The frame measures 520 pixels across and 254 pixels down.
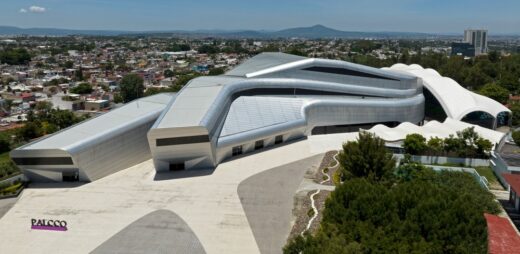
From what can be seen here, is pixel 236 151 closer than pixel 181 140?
No

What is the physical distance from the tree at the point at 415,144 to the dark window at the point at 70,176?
2727cm

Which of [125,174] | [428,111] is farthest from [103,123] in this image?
[428,111]

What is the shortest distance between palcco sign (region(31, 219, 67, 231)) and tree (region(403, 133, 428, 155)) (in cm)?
2738

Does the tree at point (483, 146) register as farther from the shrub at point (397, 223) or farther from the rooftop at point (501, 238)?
the shrub at point (397, 223)

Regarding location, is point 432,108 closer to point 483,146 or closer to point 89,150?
point 483,146

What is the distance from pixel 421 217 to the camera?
58.1 feet

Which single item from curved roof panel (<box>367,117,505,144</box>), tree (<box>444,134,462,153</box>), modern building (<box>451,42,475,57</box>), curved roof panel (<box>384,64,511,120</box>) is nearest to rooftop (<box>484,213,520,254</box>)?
tree (<box>444,134,462,153</box>)

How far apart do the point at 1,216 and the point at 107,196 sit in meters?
6.34

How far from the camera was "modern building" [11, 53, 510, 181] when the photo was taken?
103 feet

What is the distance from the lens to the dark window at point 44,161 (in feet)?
99.1

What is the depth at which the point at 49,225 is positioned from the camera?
954 inches

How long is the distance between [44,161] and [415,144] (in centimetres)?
2988

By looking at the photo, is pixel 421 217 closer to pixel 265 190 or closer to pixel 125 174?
pixel 265 190

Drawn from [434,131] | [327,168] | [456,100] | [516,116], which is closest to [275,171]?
[327,168]
